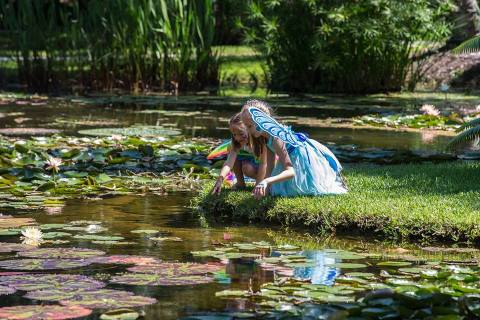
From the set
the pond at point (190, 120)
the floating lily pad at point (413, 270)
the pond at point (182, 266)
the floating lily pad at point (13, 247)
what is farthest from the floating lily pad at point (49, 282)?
the pond at point (190, 120)

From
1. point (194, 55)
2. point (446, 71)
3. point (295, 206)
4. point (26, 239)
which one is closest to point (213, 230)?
point (295, 206)

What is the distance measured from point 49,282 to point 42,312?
625 millimetres

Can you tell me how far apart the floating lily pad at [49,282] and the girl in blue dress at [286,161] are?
2.29 meters

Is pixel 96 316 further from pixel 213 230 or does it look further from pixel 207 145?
pixel 207 145

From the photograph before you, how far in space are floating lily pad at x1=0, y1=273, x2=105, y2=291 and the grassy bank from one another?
2177 millimetres

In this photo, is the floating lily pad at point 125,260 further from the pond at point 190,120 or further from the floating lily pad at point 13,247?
the pond at point 190,120

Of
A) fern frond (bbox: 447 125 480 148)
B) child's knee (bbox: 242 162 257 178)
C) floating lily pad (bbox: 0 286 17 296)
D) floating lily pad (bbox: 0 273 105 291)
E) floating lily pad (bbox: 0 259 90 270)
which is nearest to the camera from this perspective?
floating lily pad (bbox: 0 286 17 296)

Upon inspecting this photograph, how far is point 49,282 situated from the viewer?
17.6ft

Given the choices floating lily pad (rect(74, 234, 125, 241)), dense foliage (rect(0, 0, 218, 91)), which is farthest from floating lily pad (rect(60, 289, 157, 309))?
dense foliage (rect(0, 0, 218, 91))

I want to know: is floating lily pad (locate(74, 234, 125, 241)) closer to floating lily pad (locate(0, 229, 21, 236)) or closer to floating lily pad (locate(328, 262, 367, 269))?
floating lily pad (locate(0, 229, 21, 236))

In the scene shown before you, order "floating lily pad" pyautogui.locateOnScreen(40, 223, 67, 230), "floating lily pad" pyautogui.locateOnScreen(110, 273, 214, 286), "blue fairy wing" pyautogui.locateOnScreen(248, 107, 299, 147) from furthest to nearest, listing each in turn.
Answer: "blue fairy wing" pyautogui.locateOnScreen(248, 107, 299, 147)
"floating lily pad" pyautogui.locateOnScreen(40, 223, 67, 230)
"floating lily pad" pyautogui.locateOnScreen(110, 273, 214, 286)

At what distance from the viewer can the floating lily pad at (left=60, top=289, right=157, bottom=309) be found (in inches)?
194

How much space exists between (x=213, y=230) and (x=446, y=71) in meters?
16.1

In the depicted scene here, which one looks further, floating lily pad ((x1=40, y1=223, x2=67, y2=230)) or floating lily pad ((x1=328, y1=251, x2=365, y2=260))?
floating lily pad ((x1=40, y1=223, x2=67, y2=230))
